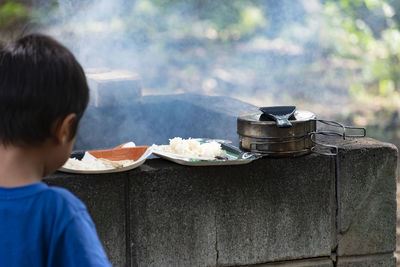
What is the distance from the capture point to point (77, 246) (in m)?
1.49

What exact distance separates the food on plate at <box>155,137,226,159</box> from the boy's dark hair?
1.79 meters

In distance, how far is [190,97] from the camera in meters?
5.19

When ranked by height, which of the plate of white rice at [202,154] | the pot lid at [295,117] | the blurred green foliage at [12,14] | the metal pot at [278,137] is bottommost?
the plate of white rice at [202,154]

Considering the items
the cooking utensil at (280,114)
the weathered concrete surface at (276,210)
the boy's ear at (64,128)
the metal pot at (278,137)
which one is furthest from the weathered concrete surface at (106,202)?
the boy's ear at (64,128)

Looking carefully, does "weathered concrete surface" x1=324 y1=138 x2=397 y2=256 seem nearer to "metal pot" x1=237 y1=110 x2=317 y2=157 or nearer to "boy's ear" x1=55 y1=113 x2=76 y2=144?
"metal pot" x1=237 y1=110 x2=317 y2=157

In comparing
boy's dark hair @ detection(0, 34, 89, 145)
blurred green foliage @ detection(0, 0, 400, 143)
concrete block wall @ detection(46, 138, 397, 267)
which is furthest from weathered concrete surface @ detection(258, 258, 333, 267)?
blurred green foliage @ detection(0, 0, 400, 143)

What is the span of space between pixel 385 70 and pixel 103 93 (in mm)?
5866

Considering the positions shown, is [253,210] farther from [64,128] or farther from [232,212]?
[64,128]

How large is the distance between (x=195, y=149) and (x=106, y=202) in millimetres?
634

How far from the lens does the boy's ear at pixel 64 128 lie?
1586 mm

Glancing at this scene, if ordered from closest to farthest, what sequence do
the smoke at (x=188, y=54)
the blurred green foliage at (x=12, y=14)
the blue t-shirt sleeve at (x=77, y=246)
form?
the blue t-shirt sleeve at (x=77, y=246), the smoke at (x=188, y=54), the blurred green foliage at (x=12, y=14)

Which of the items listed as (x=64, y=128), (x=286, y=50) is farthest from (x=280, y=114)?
(x=286, y=50)

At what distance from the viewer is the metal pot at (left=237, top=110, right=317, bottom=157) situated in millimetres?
3367

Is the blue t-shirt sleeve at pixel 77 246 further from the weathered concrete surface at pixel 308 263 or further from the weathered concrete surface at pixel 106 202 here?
the weathered concrete surface at pixel 308 263
